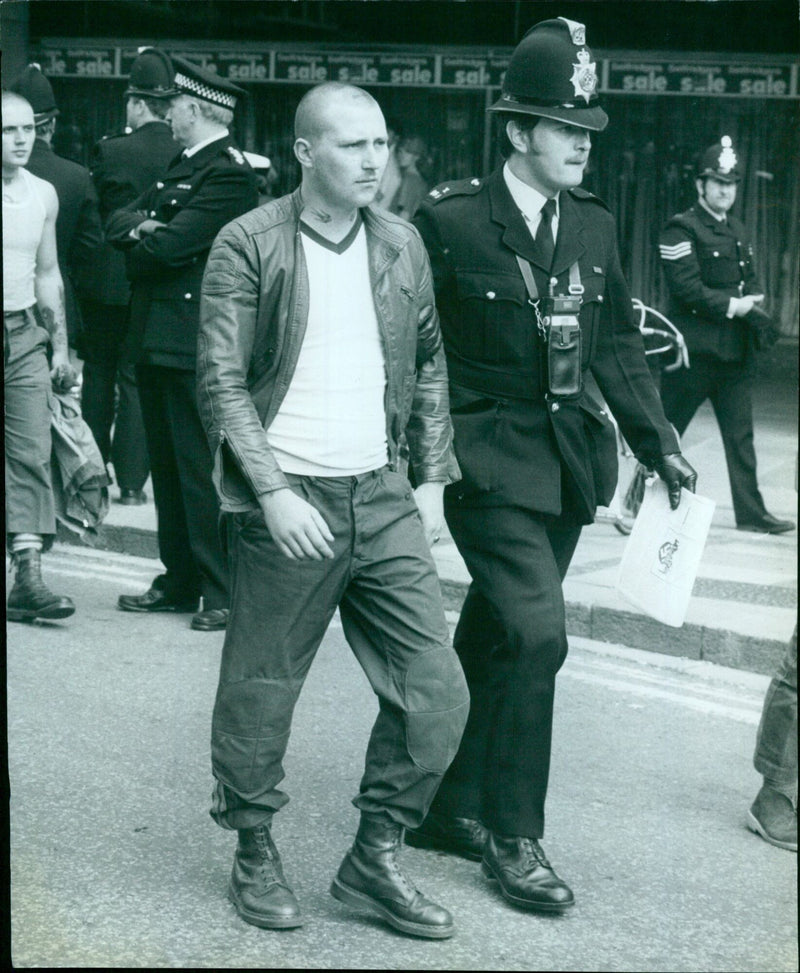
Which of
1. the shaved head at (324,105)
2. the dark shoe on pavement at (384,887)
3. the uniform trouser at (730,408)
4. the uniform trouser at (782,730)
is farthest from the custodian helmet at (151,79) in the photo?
the dark shoe on pavement at (384,887)

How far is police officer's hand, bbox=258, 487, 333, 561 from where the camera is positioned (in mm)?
3629

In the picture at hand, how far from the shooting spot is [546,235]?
4211mm

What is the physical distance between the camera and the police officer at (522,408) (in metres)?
4.09

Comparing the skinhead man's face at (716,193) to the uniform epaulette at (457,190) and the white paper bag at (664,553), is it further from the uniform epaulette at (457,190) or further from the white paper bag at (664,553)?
the uniform epaulette at (457,190)

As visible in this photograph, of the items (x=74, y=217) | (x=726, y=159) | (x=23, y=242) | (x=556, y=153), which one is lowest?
(x=23, y=242)

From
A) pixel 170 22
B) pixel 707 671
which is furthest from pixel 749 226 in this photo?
pixel 707 671

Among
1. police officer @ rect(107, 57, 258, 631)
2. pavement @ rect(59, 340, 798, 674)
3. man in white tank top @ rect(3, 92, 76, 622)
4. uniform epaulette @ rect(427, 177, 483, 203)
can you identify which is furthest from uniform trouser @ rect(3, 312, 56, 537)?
uniform epaulette @ rect(427, 177, 483, 203)

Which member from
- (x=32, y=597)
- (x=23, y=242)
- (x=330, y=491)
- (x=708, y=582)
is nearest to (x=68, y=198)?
(x=23, y=242)

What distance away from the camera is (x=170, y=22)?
1291 cm

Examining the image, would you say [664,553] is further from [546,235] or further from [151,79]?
[151,79]

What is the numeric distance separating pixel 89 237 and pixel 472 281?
196 inches

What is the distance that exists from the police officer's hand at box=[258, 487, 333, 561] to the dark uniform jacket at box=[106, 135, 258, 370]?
310 centimetres

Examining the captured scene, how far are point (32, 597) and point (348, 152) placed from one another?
3.45 meters

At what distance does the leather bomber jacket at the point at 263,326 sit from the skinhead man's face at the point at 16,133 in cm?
310
